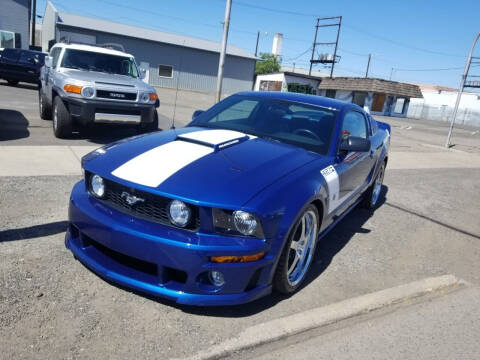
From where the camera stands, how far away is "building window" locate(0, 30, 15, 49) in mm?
24641

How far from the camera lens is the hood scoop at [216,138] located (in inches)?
127

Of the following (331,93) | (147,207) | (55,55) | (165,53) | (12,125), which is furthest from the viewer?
(331,93)

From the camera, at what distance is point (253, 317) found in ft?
9.02

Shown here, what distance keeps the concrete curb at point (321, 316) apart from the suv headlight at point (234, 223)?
660 mm

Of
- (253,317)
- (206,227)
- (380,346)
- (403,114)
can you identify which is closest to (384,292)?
(380,346)

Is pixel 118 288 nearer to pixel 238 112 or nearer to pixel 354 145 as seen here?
pixel 238 112

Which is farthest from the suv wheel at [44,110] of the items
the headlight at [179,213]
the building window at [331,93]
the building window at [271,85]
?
the building window at [331,93]

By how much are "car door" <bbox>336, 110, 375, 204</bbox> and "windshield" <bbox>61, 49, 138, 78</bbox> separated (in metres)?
5.73

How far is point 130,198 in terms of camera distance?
8.60 ft

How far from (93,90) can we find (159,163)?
515 centimetres

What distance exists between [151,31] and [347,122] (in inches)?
1422

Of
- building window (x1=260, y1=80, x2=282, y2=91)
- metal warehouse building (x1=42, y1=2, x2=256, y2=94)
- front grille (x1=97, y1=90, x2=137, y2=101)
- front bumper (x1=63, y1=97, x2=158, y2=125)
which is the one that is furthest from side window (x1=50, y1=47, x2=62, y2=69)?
building window (x1=260, y1=80, x2=282, y2=91)

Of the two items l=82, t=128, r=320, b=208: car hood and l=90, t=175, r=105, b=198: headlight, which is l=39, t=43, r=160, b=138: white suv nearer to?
l=82, t=128, r=320, b=208: car hood

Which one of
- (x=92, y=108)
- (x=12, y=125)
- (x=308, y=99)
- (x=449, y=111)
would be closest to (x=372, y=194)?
(x=308, y=99)
